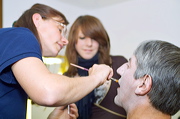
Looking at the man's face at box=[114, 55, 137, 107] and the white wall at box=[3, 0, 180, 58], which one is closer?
the man's face at box=[114, 55, 137, 107]

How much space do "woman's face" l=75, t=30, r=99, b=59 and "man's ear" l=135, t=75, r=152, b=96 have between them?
725mm

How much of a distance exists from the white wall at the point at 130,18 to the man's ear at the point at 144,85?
95 cm

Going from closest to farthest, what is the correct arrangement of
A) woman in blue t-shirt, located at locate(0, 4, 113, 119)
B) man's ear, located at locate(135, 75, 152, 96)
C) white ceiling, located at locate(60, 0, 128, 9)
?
woman in blue t-shirt, located at locate(0, 4, 113, 119), man's ear, located at locate(135, 75, 152, 96), white ceiling, located at locate(60, 0, 128, 9)

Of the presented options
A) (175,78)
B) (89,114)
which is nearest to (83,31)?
(89,114)

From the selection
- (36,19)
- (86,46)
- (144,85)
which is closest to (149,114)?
(144,85)

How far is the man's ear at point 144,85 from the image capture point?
75 centimetres

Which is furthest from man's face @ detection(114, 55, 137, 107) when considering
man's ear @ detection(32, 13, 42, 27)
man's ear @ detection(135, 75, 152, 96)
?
man's ear @ detection(32, 13, 42, 27)

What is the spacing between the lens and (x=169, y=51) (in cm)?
75

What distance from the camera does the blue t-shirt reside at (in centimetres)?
54

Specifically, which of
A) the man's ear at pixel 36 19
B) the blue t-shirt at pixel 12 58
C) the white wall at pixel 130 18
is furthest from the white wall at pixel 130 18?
the blue t-shirt at pixel 12 58

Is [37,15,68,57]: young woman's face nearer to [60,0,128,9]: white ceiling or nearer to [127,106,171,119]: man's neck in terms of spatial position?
[127,106,171,119]: man's neck

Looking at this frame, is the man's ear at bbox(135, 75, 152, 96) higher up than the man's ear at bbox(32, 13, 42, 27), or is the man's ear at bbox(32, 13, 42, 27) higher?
the man's ear at bbox(32, 13, 42, 27)

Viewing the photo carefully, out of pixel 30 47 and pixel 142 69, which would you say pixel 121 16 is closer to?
pixel 142 69

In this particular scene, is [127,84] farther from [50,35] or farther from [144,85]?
[50,35]
